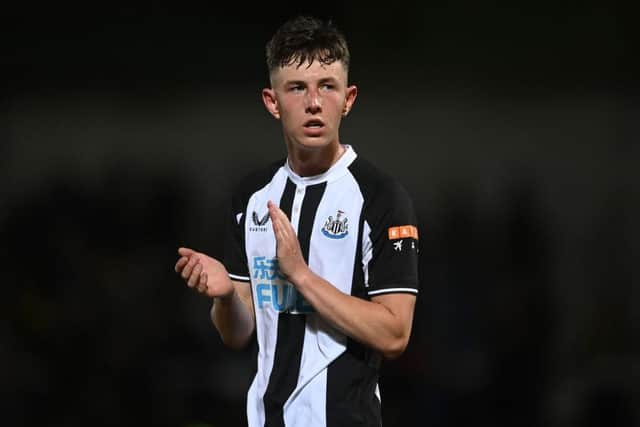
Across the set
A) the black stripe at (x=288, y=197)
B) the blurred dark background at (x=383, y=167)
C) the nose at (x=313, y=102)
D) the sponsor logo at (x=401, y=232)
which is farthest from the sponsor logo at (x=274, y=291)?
the blurred dark background at (x=383, y=167)

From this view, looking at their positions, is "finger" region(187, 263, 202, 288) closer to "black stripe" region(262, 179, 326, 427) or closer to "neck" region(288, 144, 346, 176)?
"black stripe" region(262, 179, 326, 427)

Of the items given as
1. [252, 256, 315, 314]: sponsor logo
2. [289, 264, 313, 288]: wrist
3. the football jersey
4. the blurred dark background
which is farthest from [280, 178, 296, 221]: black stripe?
the blurred dark background

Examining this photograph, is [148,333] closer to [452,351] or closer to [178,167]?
[178,167]

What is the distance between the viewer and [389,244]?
71.4 inches

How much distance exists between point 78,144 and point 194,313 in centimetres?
109

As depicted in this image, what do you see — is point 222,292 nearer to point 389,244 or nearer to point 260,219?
point 260,219

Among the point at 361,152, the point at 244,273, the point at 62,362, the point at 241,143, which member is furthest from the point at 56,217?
the point at 244,273

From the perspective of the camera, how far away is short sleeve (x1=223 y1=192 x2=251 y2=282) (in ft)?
6.59

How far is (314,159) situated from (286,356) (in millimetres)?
426

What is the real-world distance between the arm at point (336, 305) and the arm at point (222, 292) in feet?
0.56

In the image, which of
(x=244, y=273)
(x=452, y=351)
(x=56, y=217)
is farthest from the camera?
(x=56, y=217)

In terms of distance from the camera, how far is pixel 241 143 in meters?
4.39

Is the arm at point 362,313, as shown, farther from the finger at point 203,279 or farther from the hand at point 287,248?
the finger at point 203,279

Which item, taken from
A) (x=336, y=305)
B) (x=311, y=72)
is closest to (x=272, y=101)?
(x=311, y=72)
